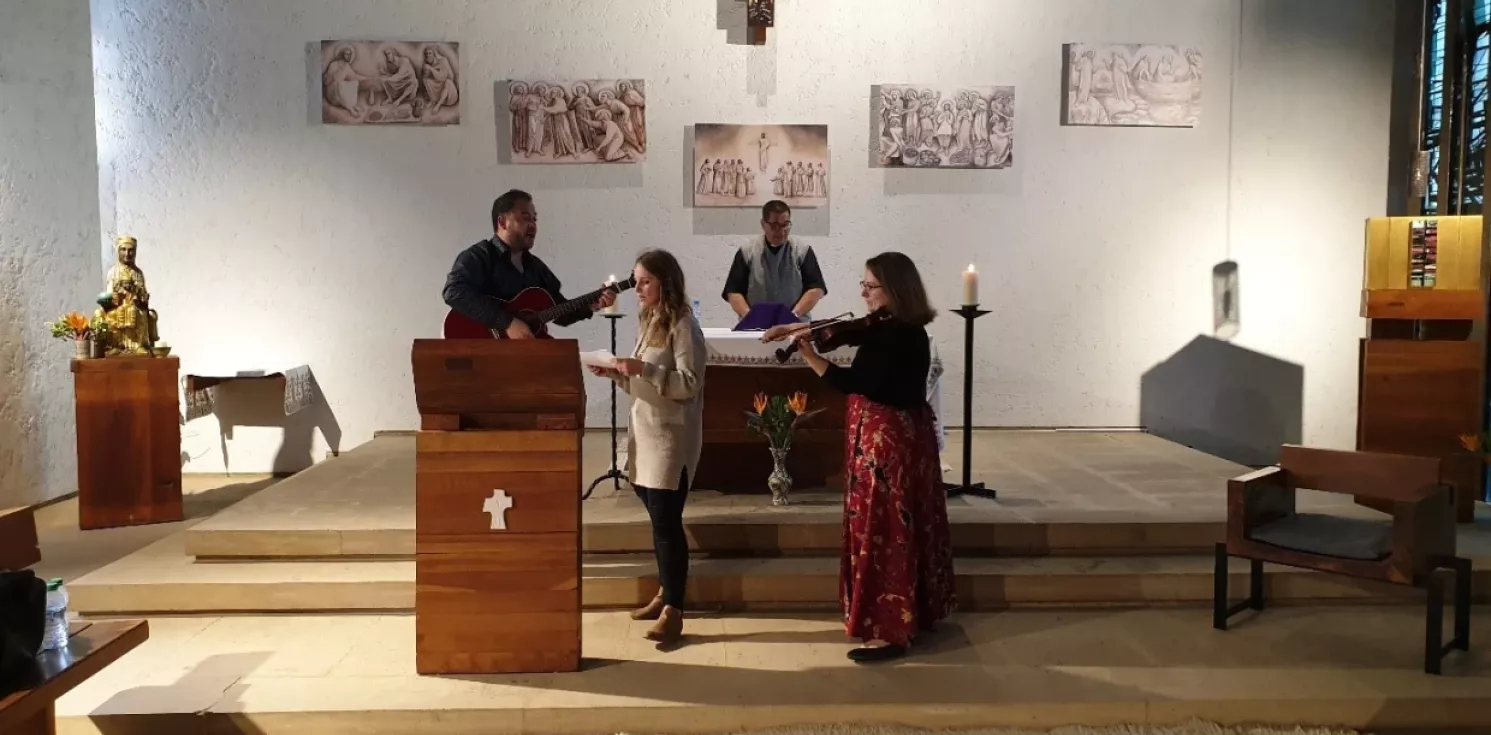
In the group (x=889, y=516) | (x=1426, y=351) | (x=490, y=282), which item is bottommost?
(x=889, y=516)

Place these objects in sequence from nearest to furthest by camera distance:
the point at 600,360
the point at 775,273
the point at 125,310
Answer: the point at 600,360 < the point at 125,310 < the point at 775,273

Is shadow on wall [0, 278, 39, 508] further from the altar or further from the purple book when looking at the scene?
the purple book

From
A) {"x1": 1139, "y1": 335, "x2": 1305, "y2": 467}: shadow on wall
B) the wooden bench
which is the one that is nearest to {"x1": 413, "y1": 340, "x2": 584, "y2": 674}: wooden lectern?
the wooden bench

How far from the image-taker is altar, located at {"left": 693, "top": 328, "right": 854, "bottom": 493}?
4898 millimetres

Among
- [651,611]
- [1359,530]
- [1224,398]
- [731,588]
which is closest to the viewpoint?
[1359,530]

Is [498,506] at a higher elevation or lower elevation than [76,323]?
lower

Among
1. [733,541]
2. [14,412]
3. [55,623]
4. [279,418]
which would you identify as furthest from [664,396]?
[14,412]

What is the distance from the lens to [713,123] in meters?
6.98

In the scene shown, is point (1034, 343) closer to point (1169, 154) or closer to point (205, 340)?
point (1169, 154)

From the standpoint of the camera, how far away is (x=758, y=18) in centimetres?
680

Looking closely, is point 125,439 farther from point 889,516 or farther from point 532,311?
point 889,516

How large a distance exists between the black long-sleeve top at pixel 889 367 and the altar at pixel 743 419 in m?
1.42

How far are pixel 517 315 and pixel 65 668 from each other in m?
2.13

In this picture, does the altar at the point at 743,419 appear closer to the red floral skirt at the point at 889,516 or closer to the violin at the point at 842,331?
the violin at the point at 842,331
